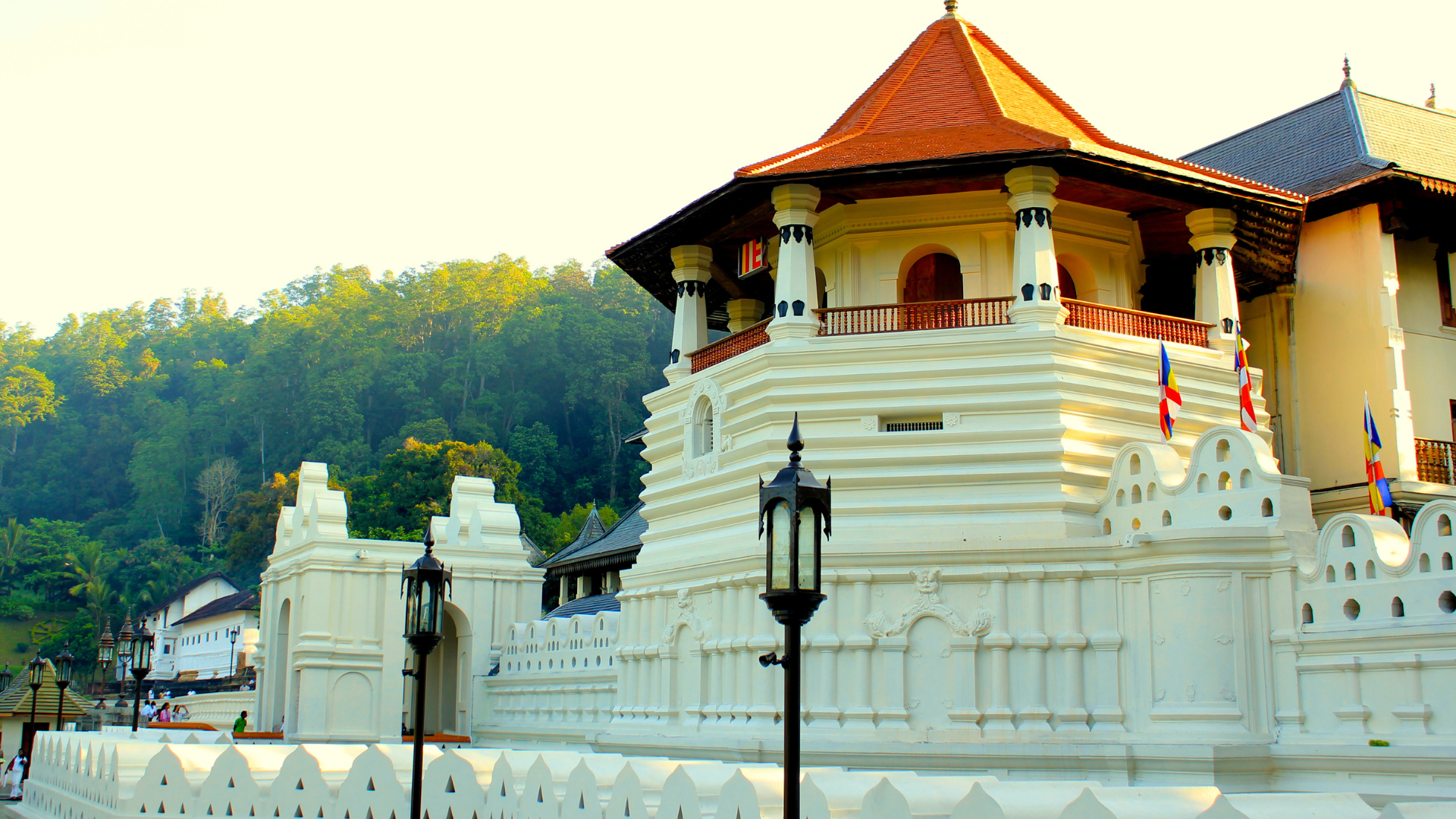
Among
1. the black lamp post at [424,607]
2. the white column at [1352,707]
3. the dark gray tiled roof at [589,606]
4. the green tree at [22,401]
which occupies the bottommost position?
the white column at [1352,707]

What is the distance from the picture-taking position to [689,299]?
2183 centimetres

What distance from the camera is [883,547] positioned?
56.5ft

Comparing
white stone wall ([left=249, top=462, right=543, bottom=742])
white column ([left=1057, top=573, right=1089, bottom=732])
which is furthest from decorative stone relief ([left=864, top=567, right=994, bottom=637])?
white stone wall ([left=249, top=462, right=543, bottom=742])

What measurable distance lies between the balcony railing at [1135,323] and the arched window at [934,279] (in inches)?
82.7

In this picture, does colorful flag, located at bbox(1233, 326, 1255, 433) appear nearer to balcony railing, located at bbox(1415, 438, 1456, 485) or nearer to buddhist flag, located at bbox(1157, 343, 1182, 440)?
buddhist flag, located at bbox(1157, 343, 1182, 440)

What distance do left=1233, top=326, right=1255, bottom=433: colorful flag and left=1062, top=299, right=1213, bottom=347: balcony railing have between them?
18.1 inches

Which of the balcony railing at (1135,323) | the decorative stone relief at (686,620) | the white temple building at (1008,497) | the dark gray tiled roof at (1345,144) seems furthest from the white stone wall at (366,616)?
the dark gray tiled roof at (1345,144)

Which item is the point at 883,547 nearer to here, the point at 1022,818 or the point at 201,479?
the point at 1022,818

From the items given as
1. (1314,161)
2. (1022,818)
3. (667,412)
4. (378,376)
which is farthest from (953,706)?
(378,376)

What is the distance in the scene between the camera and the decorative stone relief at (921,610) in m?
16.9

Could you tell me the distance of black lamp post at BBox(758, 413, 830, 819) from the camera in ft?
24.9

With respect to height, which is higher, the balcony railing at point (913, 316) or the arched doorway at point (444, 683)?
the balcony railing at point (913, 316)

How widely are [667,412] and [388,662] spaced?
29.5 feet

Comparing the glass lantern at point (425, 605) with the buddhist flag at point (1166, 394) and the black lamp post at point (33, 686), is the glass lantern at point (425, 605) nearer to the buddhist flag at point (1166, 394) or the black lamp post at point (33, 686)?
the buddhist flag at point (1166, 394)
